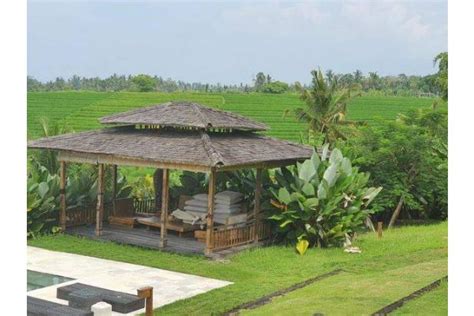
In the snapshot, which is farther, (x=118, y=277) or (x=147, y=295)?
(x=118, y=277)

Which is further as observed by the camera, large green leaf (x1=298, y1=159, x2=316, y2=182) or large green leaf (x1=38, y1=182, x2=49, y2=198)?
large green leaf (x1=38, y1=182, x2=49, y2=198)

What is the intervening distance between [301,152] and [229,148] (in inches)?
60.0

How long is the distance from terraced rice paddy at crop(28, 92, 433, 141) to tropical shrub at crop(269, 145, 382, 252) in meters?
22.5

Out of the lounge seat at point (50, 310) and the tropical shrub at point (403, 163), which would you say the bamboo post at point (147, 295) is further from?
the tropical shrub at point (403, 163)

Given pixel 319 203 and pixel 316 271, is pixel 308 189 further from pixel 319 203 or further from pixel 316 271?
pixel 316 271

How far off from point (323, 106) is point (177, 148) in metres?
9.51

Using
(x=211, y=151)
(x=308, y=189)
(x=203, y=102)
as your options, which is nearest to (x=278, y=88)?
(x=203, y=102)

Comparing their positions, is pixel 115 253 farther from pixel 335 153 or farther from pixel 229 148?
pixel 335 153

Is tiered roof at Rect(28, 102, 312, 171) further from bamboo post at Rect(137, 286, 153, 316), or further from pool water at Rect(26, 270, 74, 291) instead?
bamboo post at Rect(137, 286, 153, 316)

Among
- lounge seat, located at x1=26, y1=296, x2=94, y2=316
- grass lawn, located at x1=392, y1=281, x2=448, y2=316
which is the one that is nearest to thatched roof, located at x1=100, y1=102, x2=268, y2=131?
lounge seat, located at x1=26, y1=296, x2=94, y2=316

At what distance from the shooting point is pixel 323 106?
1820 cm

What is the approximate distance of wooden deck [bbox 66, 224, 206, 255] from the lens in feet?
30.9

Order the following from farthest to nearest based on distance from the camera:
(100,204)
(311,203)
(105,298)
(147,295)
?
(100,204) < (311,203) < (105,298) < (147,295)

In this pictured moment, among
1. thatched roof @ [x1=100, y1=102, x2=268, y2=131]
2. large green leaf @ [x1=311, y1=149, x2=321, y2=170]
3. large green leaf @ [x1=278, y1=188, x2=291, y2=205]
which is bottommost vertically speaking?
large green leaf @ [x1=278, y1=188, x2=291, y2=205]
